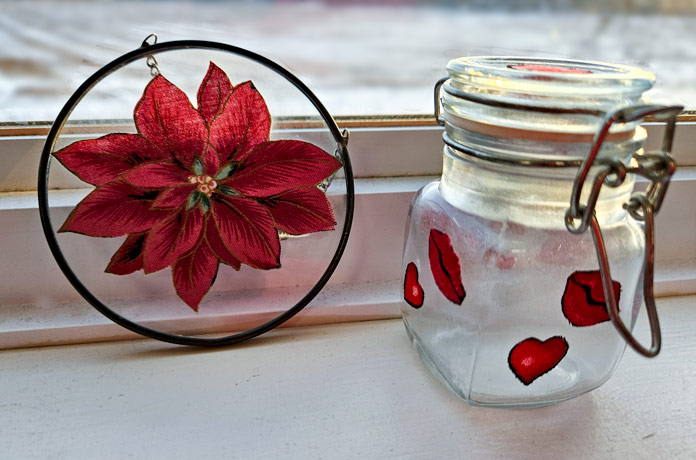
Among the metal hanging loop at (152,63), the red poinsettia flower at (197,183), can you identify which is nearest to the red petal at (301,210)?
the red poinsettia flower at (197,183)

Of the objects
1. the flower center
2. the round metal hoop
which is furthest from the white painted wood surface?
the flower center

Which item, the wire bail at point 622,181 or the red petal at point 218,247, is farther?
the red petal at point 218,247

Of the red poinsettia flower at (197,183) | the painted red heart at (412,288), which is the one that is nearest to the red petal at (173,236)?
the red poinsettia flower at (197,183)

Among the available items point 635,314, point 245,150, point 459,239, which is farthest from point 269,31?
point 635,314

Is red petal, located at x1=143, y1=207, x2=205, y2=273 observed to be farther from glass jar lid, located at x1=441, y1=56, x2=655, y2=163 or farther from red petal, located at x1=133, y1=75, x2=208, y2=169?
glass jar lid, located at x1=441, y1=56, x2=655, y2=163

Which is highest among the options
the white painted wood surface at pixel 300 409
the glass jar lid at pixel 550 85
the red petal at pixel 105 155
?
the glass jar lid at pixel 550 85

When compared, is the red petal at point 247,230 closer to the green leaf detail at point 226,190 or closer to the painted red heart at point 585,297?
the green leaf detail at point 226,190

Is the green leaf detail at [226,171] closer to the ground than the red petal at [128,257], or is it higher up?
higher up
